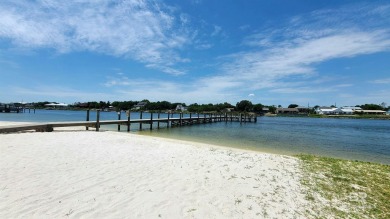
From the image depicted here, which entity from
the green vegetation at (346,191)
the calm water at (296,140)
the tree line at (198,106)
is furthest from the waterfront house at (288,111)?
the green vegetation at (346,191)

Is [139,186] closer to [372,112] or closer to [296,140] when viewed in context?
[296,140]

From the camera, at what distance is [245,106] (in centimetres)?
13350

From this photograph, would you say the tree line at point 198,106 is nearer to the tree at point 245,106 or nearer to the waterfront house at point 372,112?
the tree at point 245,106

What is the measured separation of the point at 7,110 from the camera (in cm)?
7394

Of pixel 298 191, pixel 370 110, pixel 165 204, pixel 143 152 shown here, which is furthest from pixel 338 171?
pixel 370 110

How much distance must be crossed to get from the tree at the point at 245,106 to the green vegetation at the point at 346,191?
411ft

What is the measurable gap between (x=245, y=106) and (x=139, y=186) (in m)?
131

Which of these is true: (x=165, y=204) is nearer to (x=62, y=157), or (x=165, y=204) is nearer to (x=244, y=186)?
(x=244, y=186)

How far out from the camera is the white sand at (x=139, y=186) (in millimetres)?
4883

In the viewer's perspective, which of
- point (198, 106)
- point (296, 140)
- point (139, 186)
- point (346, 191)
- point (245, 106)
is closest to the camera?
point (139, 186)

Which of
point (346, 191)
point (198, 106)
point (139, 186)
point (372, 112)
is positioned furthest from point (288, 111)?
point (139, 186)

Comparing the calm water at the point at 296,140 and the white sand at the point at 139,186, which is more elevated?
the white sand at the point at 139,186

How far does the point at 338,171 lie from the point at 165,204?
272 inches

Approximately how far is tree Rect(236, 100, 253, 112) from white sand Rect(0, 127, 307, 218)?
125888 millimetres
